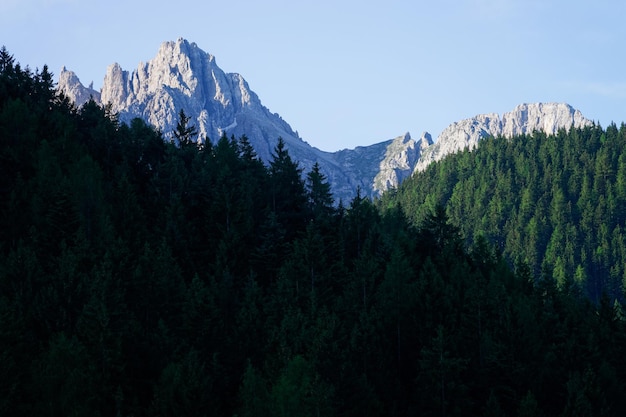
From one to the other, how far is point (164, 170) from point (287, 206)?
17.2 metres

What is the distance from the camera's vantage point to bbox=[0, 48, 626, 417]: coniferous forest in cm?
5084

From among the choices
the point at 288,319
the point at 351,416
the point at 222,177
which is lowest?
the point at 351,416

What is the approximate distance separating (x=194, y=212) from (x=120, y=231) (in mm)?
14485

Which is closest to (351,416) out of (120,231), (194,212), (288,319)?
(288,319)

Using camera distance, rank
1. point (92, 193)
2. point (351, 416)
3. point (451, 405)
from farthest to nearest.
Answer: point (92, 193) → point (451, 405) → point (351, 416)

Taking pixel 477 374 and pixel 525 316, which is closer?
pixel 477 374

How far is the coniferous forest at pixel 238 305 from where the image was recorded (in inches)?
2002

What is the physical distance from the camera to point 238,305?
69125 millimetres

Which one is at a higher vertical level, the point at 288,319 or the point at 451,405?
the point at 288,319

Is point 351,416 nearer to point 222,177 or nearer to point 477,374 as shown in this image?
point 477,374

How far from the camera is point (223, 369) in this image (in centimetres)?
5772

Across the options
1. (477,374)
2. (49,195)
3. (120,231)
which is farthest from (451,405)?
(49,195)

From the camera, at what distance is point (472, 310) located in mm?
73188

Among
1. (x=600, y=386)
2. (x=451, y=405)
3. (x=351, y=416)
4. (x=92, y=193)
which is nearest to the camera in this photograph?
(x=351, y=416)
